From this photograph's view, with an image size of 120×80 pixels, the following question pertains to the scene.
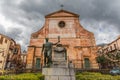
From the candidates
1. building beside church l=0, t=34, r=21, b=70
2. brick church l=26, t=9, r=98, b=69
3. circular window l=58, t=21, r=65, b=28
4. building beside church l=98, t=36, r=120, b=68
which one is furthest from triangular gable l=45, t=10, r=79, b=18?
building beside church l=0, t=34, r=21, b=70

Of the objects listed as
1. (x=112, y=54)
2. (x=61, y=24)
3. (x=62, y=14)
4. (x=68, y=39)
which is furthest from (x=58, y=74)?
(x=112, y=54)

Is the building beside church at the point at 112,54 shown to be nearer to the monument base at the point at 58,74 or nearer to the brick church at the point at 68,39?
the brick church at the point at 68,39

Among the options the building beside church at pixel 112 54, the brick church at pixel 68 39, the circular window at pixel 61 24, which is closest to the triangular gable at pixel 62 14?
the brick church at pixel 68 39

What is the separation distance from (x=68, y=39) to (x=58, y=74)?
17428 mm

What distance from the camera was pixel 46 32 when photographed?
1136 inches

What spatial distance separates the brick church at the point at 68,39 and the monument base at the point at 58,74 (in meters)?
14.3

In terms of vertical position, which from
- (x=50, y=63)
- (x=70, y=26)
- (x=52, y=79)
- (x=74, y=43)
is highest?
(x=70, y=26)

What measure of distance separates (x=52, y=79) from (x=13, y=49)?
1323 inches

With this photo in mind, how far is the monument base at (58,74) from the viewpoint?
10.8m

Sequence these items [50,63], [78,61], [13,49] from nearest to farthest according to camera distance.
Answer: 1. [50,63]
2. [78,61]
3. [13,49]

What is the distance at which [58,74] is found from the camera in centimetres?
1087

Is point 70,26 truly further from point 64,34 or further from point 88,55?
point 88,55

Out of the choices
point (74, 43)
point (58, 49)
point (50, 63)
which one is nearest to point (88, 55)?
point (74, 43)

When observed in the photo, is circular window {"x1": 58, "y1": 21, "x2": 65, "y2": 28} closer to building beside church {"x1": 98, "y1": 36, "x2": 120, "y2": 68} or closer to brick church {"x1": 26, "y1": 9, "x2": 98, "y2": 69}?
brick church {"x1": 26, "y1": 9, "x2": 98, "y2": 69}
